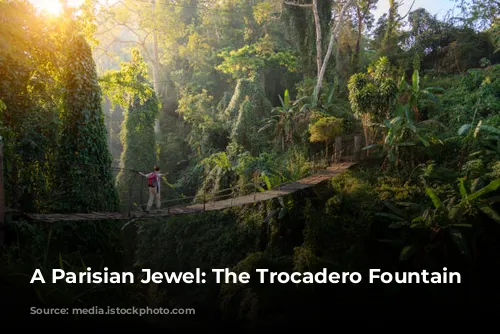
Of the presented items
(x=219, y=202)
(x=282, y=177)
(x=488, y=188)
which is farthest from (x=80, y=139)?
(x=488, y=188)

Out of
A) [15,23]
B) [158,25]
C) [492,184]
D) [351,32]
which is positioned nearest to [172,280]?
[15,23]

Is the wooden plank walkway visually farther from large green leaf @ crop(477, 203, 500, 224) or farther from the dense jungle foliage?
large green leaf @ crop(477, 203, 500, 224)

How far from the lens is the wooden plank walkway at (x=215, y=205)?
6.28m

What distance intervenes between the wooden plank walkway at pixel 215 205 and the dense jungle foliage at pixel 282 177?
319mm

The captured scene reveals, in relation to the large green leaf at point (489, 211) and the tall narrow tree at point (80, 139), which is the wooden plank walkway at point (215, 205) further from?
the large green leaf at point (489, 211)

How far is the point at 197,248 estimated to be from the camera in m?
11.6

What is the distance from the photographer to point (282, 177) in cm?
944

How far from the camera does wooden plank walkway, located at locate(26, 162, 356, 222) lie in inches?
247

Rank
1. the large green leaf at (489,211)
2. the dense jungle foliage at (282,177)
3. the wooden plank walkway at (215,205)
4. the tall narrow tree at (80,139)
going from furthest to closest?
the tall narrow tree at (80,139), the wooden plank walkway at (215,205), the dense jungle foliage at (282,177), the large green leaf at (489,211)

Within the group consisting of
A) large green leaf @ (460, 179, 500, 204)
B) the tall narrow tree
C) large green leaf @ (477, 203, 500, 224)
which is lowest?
large green leaf @ (477, 203, 500, 224)

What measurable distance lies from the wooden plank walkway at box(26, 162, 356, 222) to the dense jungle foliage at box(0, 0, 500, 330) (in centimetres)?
32

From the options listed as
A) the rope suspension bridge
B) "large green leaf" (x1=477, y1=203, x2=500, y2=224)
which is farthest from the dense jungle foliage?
the rope suspension bridge

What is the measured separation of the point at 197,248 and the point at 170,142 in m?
8.85

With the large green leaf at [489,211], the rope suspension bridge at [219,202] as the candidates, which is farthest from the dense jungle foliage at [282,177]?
the rope suspension bridge at [219,202]
